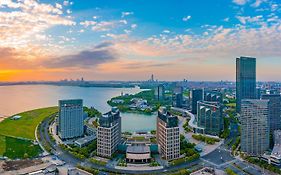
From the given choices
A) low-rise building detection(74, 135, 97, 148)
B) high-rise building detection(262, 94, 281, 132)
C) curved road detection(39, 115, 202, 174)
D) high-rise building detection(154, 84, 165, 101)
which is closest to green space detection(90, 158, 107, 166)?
curved road detection(39, 115, 202, 174)

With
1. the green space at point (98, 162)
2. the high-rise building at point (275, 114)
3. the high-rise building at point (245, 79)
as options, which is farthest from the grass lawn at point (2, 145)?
the high-rise building at point (245, 79)

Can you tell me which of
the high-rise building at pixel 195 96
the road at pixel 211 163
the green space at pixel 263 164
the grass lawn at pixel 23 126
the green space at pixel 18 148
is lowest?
the road at pixel 211 163

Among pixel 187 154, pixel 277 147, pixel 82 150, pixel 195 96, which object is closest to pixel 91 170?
pixel 82 150

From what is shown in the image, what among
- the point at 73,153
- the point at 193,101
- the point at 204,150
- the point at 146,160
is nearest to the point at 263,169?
the point at 204,150

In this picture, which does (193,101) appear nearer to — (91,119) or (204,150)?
(91,119)

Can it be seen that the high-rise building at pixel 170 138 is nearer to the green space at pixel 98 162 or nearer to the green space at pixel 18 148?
the green space at pixel 98 162

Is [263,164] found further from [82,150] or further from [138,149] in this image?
[82,150]

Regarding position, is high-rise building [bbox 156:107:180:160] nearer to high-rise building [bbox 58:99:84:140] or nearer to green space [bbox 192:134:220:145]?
green space [bbox 192:134:220:145]
